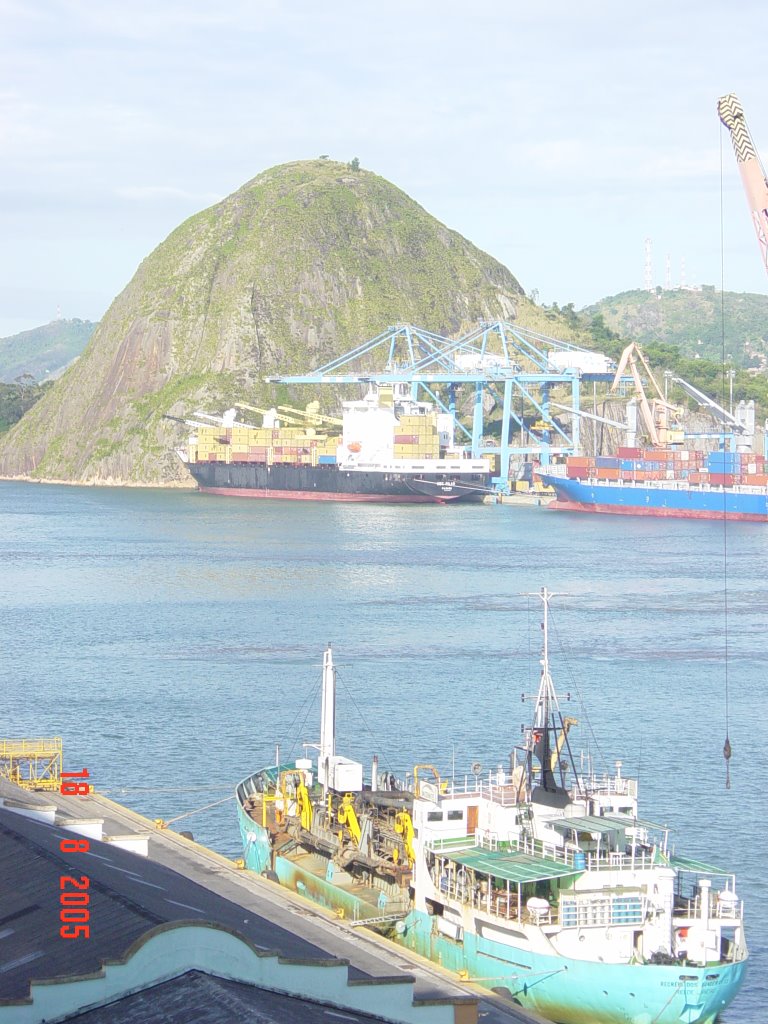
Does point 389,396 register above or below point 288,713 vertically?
above

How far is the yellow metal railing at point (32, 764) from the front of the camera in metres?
34.5

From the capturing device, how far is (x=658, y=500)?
144750mm

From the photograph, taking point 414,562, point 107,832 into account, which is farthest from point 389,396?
point 107,832

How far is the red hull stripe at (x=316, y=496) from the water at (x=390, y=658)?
1786 inches

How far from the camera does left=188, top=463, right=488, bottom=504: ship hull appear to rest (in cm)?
16325

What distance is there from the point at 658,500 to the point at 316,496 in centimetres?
4146

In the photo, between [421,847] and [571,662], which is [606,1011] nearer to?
[421,847]

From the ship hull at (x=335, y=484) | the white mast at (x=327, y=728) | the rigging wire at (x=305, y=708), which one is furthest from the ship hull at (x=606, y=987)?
the ship hull at (x=335, y=484)

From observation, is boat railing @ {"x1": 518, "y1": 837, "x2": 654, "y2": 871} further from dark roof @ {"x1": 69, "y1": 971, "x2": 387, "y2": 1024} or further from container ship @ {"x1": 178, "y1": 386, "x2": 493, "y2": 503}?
container ship @ {"x1": 178, "y1": 386, "x2": 493, "y2": 503}

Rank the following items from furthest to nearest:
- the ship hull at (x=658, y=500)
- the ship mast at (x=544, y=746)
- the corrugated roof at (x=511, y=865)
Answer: the ship hull at (x=658, y=500) → the ship mast at (x=544, y=746) → the corrugated roof at (x=511, y=865)

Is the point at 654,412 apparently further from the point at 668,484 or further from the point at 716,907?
the point at 716,907

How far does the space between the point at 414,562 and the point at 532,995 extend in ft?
234

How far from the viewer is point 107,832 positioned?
99.2ft

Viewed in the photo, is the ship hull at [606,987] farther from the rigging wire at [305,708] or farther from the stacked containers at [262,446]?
the stacked containers at [262,446]
